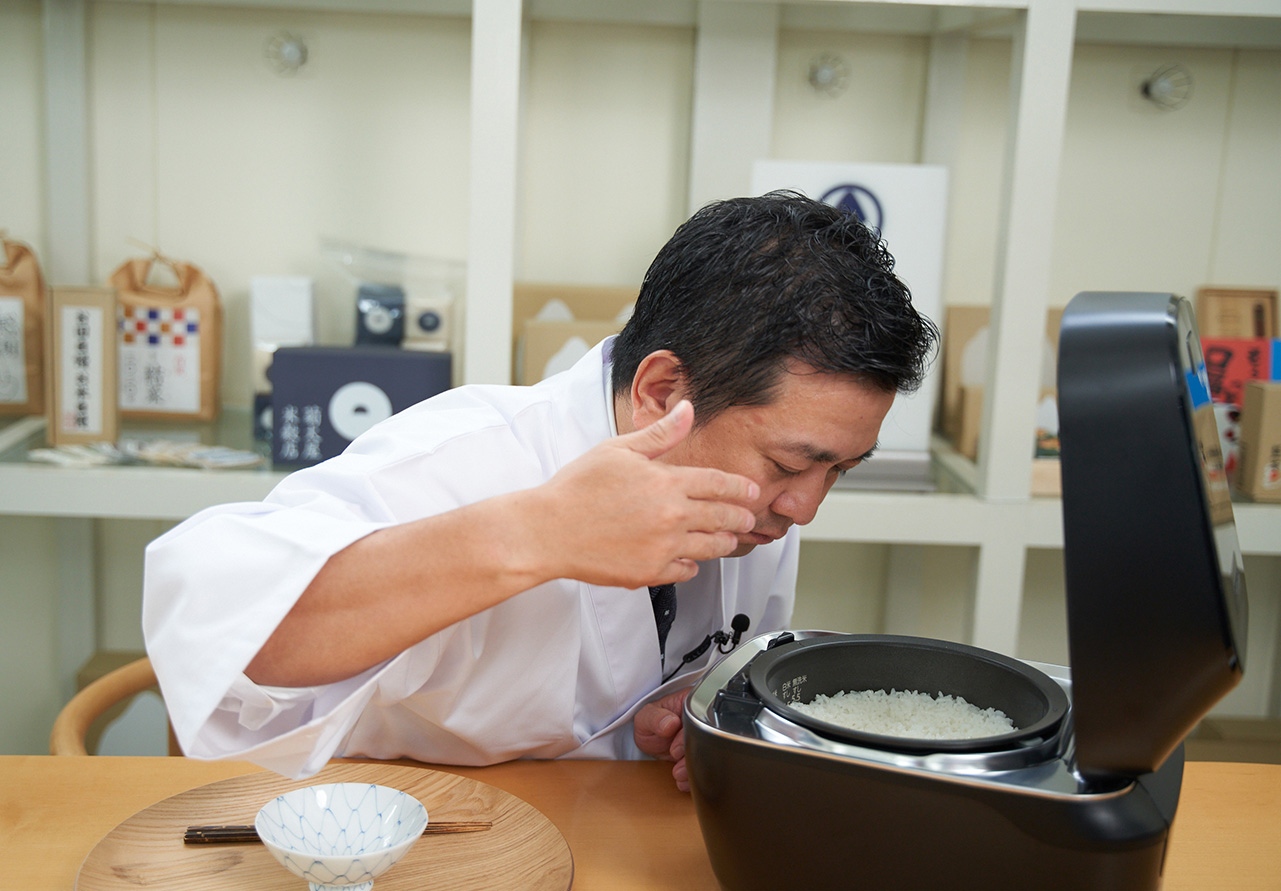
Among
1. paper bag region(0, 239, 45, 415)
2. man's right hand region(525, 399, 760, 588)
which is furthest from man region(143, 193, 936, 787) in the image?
paper bag region(0, 239, 45, 415)

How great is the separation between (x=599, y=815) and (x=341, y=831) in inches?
10.1

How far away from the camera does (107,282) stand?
7.61 ft

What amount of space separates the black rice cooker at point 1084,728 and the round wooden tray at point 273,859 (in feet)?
0.55

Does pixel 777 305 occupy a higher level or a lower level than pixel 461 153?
lower

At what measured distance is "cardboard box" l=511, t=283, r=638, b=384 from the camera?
2039 mm

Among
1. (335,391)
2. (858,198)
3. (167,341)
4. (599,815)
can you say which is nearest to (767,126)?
(858,198)

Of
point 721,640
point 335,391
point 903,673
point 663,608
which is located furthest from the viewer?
point 335,391

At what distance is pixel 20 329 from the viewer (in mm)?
2170

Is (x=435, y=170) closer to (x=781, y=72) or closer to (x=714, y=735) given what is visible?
(x=781, y=72)

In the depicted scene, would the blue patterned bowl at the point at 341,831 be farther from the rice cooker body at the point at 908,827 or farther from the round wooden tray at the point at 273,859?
the rice cooker body at the point at 908,827

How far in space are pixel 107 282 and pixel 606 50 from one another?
4.16 ft

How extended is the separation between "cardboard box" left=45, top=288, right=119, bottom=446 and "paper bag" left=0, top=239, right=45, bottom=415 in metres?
0.18

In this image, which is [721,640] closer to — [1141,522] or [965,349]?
[1141,522]

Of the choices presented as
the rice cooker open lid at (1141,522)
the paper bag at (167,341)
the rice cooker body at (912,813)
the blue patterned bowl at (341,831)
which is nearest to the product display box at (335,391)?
the paper bag at (167,341)
